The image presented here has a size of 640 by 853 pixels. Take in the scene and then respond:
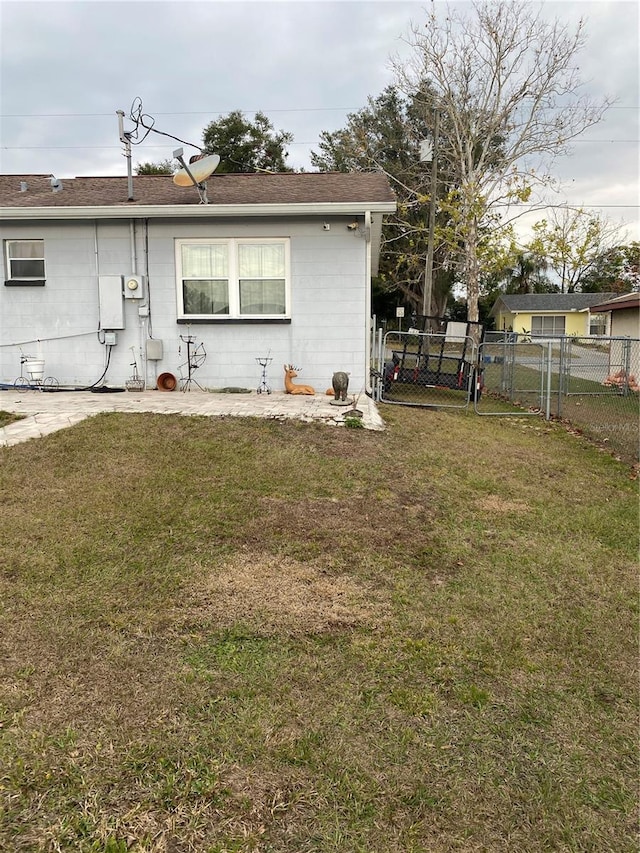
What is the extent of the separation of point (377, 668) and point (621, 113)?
862 inches

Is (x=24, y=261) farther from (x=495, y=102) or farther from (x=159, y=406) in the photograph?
(x=495, y=102)

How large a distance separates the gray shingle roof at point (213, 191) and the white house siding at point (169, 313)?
1.49ft

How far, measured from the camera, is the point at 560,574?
3.45 metres

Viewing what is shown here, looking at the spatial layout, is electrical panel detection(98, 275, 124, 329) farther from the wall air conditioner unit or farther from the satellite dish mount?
the satellite dish mount

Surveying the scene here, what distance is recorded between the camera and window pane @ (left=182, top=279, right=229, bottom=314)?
9.06m

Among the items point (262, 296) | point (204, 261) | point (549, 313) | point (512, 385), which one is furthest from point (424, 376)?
point (549, 313)

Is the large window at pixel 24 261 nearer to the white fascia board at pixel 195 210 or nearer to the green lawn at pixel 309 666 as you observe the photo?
the white fascia board at pixel 195 210

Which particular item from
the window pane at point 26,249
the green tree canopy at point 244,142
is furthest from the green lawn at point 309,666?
the green tree canopy at point 244,142

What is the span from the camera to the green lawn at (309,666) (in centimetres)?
171

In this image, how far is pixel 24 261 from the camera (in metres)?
9.19

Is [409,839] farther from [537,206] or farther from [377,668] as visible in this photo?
[537,206]

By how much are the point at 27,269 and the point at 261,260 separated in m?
3.77

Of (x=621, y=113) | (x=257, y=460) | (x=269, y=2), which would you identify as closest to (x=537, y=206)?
(x=621, y=113)

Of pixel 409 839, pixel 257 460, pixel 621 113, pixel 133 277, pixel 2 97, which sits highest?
pixel 621 113
